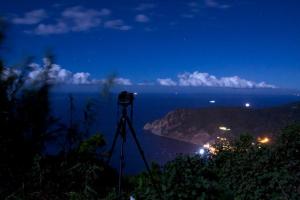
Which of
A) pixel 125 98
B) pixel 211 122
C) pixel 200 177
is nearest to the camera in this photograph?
pixel 200 177

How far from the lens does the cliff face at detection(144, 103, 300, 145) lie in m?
103

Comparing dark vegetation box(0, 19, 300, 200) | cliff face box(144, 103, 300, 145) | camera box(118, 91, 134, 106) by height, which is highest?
camera box(118, 91, 134, 106)

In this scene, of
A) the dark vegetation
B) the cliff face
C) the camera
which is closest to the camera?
the dark vegetation

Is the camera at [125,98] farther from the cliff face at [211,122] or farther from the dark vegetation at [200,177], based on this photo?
the cliff face at [211,122]

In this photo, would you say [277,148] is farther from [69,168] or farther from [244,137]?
[69,168]

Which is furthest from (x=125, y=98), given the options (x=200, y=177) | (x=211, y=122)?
(x=211, y=122)

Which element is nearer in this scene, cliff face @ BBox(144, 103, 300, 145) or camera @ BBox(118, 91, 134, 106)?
camera @ BBox(118, 91, 134, 106)

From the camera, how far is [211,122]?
114375 mm

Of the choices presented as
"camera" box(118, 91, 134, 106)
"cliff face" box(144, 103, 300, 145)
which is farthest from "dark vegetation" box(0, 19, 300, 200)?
"cliff face" box(144, 103, 300, 145)

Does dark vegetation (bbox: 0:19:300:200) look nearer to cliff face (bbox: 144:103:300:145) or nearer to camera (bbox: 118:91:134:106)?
camera (bbox: 118:91:134:106)

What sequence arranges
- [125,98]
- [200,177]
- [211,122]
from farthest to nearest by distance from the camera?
[211,122] < [125,98] < [200,177]

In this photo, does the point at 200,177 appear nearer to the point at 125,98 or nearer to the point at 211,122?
the point at 125,98

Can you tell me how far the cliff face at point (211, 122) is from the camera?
4070 inches

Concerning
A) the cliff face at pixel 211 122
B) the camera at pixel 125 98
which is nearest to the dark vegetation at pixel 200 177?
the camera at pixel 125 98
